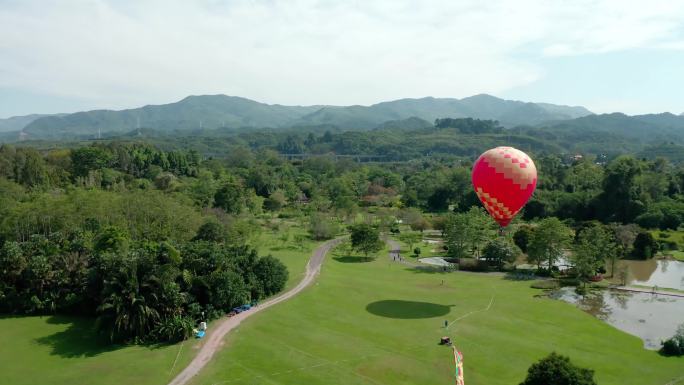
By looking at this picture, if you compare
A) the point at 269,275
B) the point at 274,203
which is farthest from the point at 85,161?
the point at 269,275

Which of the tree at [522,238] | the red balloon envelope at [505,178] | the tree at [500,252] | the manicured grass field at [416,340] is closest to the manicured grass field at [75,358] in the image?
the manicured grass field at [416,340]

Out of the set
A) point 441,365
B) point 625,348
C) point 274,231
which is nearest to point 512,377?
point 441,365

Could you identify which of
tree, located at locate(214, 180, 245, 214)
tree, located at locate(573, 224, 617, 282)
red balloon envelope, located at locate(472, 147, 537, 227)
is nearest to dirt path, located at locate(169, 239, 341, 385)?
red balloon envelope, located at locate(472, 147, 537, 227)

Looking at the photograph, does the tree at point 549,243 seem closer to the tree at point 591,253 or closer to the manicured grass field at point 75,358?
the tree at point 591,253

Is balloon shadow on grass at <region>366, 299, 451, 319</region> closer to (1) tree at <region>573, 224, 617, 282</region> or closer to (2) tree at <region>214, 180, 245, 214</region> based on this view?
(1) tree at <region>573, 224, 617, 282</region>

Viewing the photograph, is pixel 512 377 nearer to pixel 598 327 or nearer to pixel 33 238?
pixel 598 327

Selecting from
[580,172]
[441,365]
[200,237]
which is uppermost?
[580,172]
